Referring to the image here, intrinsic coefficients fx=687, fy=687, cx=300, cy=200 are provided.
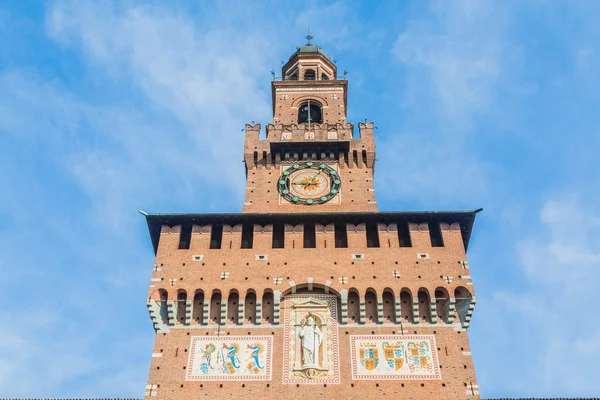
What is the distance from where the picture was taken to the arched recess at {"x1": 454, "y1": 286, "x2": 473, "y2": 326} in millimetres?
22031

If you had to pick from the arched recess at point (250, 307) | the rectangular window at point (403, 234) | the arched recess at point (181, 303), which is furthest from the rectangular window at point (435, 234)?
the arched recess at point (181, 303)

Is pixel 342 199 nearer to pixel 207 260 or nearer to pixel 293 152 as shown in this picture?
pixel 293 152

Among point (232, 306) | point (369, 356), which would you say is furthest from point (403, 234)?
point (232, 306)

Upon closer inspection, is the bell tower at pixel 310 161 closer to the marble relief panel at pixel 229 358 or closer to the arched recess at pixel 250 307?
the arched recess at pixel 250 307

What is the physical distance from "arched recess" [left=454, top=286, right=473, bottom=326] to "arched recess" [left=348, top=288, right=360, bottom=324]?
10.5ft

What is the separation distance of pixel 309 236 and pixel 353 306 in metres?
3.47

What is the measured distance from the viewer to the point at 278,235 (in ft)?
82.2

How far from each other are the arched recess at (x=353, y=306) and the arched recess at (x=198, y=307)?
4.83 metres

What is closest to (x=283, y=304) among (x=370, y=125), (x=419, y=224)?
(x=419, y=224)

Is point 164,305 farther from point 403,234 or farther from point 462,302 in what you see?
point 462,302

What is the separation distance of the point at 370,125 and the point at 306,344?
513 inches

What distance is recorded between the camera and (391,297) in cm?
2269

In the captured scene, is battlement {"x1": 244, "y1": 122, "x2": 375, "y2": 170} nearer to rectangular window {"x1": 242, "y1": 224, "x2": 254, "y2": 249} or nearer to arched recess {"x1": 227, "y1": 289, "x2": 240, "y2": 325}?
rectangular window {"x1": 242, "y1": 224, "x2": 254, "y2": 249}

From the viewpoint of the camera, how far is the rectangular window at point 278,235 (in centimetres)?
2481
